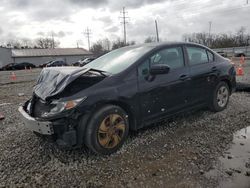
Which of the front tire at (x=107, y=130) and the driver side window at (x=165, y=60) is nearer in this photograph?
the front tire at (x=107, y=130)

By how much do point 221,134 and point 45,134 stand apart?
114 inches

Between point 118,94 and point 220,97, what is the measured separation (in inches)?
112

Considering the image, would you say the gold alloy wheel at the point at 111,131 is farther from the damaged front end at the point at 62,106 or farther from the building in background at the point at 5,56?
the building in background at the point at 5,56

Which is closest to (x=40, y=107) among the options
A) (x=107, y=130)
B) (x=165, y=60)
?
(x=107, y=130)

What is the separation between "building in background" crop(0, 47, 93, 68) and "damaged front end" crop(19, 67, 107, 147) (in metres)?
58.0

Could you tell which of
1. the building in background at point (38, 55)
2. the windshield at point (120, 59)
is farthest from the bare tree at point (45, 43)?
the windshield at point (120, 59)

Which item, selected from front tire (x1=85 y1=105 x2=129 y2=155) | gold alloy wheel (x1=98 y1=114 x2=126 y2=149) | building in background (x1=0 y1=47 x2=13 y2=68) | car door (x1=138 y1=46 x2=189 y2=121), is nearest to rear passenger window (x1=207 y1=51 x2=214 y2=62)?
car door (x1=138 y1=46 x2=189 y2=121)

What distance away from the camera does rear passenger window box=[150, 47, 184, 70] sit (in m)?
4.29

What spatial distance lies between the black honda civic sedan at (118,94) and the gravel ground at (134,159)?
290mm

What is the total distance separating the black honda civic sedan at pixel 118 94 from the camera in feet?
11.1

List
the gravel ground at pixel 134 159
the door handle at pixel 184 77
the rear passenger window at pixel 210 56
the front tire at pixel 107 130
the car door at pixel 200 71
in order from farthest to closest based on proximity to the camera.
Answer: the rear passenger window at pixel 210 56
the car door at pixel 200 71
the door handle at pixel 184 77
the front tire at pixel 107 130
the gravel ground at pixel 134 159

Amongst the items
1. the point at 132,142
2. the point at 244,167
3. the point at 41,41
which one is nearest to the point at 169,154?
the point at 132,142

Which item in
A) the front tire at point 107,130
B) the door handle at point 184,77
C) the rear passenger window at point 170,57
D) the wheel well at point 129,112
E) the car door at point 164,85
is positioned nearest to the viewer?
the front tire at point 107,130

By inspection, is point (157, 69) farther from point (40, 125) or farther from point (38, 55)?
point (38, 55)
